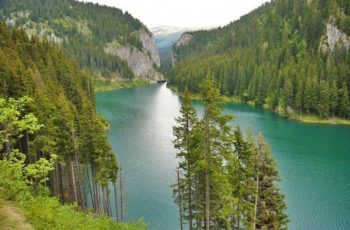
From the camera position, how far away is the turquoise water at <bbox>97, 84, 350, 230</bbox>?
159 feet

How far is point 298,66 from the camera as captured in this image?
131m

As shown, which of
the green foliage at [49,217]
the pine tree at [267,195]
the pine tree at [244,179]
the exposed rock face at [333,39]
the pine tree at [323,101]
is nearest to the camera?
the green foliage at [49,217]

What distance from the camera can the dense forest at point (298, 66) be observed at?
112250 millimetres

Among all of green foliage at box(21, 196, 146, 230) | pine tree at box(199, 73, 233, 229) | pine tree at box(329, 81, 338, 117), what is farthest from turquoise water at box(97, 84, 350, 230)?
green foliage at box(21, 196, 146, 230)

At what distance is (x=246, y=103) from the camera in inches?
6063

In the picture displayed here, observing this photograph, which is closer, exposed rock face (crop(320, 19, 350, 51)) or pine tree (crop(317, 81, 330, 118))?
pine tree (crop(317, 81, 330, 118))

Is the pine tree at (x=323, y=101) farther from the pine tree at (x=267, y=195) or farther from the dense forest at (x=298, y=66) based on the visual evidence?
the pine tree at (x=267, y=195)

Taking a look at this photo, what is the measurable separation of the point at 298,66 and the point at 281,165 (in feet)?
238

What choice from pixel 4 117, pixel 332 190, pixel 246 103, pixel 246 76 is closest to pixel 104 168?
pixel 4 117

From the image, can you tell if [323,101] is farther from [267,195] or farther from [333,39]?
[267,195]

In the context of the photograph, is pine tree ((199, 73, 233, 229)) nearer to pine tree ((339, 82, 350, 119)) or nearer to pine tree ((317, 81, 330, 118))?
pine tree ((317, 81, 330, 118))

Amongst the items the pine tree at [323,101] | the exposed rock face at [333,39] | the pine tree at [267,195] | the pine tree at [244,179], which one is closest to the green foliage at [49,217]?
the pine tree at [244,179]

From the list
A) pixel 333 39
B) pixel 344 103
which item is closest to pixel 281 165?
pixel 344 103

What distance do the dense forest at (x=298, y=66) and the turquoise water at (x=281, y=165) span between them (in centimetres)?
916
